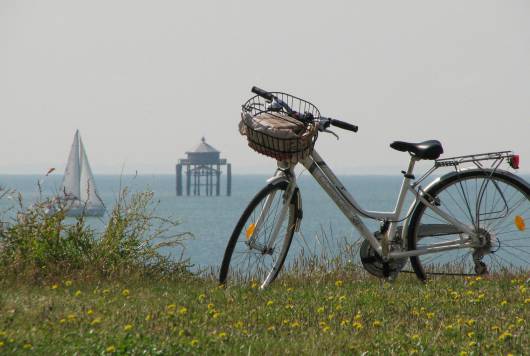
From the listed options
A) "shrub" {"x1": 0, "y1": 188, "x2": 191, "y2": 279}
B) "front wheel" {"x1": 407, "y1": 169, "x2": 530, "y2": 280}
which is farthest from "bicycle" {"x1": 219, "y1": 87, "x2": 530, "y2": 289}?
"shrub" {"x1": 0, "y1": 188, "x2": 191, "y2": 279}

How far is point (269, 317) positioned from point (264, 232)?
1.19 meters

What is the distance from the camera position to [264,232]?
716 cm

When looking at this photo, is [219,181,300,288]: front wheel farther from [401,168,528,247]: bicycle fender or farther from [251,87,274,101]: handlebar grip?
[401,168,528,247]: bicycle fender

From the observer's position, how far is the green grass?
5148mm

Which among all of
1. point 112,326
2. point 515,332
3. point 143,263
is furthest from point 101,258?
point 515,332

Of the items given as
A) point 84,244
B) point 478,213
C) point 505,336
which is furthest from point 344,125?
point 84,244

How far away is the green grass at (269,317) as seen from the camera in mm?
5148

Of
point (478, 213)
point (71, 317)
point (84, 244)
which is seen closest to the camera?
point (71, 317)

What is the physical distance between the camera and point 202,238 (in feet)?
229

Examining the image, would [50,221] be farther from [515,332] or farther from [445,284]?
[515,332]

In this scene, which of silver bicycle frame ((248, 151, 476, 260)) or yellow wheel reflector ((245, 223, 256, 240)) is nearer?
yellow wheel reflector ((245, 223, 256, 240))

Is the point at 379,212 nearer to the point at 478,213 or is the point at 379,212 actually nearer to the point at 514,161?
the point at 478,213

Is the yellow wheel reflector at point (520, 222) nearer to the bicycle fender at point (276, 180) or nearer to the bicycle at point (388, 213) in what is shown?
the bicycle at point (388, 213)

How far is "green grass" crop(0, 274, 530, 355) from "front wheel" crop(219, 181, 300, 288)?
0.25 metres
